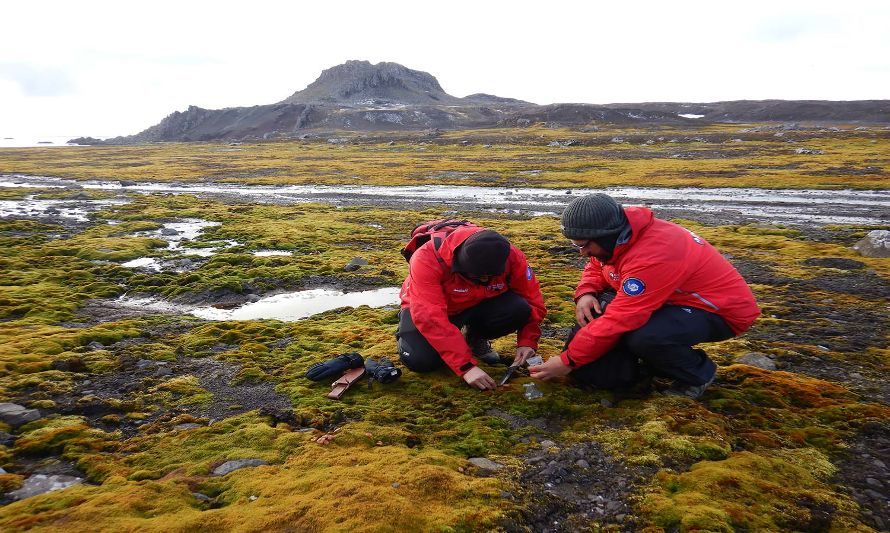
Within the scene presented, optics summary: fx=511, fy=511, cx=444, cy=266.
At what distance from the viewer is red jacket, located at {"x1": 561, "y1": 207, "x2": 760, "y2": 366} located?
196 inches

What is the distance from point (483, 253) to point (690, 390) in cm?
289

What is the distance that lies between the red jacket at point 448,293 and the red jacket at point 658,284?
1186mm

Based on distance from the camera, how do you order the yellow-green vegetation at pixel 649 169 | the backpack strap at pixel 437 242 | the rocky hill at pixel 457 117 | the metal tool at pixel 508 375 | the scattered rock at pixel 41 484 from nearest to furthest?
the scattered rock at pixel 41 484 → the backpack strap at pixel 437 242 → the metal tool at pixel 508 375 → the yellow-green vegetation at pixel 649 169 → the rocky hill at pixel 457 117

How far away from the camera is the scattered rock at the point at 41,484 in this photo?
424 centimetres

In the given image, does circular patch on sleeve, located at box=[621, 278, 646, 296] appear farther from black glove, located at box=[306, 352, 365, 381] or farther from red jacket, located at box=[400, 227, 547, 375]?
black glove, located at box=[306, 352, 365, 381]

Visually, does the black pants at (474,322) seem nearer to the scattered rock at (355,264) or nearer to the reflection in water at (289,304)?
the reflection in water at (289,304)

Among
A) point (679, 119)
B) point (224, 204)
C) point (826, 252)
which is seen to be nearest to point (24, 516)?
point (826, 252)

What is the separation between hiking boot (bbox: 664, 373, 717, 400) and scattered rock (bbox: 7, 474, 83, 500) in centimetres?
604

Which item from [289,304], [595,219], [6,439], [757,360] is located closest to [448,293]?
[595,219]

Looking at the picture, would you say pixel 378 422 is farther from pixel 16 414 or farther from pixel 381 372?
Answer: pixel 16 414

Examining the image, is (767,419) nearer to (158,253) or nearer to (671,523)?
(671,523)

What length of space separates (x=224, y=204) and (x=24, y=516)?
27.0m

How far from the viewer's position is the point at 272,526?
3730 millimetres

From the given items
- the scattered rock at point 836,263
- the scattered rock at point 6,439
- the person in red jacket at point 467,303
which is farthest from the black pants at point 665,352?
the scattered rock at point 836,263
